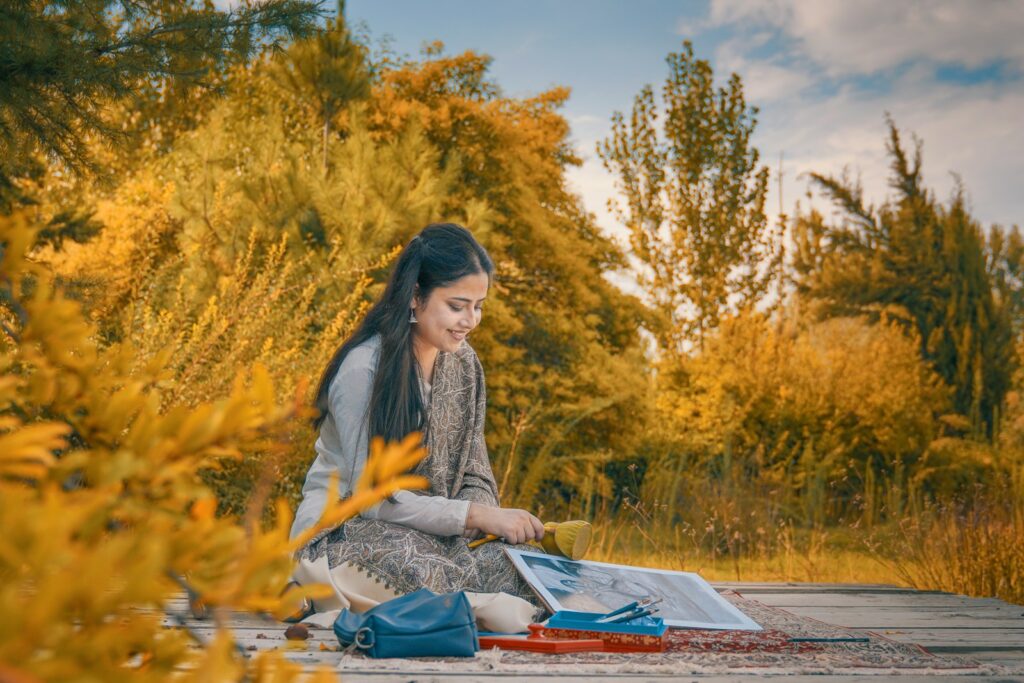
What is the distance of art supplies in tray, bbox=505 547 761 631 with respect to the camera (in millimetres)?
2592

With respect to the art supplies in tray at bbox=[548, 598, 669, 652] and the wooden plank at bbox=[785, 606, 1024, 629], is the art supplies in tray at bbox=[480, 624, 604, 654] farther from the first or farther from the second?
the wooden plank at bbox=[785, 606, 1024, 629]

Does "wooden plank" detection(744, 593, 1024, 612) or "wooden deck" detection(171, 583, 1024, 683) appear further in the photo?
"wooden plank" detection(744, 593, 1024, 612)

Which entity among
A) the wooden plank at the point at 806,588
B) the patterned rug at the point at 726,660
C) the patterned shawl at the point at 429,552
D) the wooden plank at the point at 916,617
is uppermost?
the patterned shawl at the point at 429,552

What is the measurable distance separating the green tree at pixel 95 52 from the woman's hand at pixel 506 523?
1747mm

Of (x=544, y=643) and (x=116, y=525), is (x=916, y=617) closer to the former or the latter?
(x=544, y=643)

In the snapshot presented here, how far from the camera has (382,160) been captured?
773cm

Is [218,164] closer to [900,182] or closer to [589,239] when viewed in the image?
[589,239]

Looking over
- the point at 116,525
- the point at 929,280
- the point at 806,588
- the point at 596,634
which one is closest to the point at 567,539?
→ the point at 596,634

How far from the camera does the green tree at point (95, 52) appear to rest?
2873mm

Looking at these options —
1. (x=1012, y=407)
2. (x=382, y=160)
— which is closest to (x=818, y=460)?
(x=1012, y=407)

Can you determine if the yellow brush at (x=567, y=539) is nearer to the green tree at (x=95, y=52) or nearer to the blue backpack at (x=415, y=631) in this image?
the blue backpack at (x=415, y=631)

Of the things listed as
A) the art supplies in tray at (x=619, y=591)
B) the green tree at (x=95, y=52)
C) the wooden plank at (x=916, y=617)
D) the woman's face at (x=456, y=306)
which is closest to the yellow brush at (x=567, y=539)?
the art supplies in tray at (x=619, y=591)

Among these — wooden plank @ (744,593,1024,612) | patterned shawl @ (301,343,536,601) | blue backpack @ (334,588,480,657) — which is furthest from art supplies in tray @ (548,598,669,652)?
wooden plank @ (744,593,1024,612)

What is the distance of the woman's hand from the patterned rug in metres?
0.50
